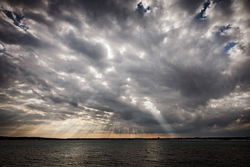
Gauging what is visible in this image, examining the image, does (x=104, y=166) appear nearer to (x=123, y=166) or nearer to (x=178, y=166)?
(x=123, y=166)

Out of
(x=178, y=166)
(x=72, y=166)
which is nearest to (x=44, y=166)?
(x=72, y=166)

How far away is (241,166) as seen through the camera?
40656 mm

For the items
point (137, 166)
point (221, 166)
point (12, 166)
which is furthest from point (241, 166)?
point (12, 166)

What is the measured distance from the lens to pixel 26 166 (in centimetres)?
4178

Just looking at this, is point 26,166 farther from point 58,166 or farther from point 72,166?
point 72,166

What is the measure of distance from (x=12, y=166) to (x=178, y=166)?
165ft

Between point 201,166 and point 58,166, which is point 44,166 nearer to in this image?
point 58,166

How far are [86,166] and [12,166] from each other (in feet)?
74.1

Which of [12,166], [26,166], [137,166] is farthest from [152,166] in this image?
[12,166]

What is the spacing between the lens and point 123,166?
134ft

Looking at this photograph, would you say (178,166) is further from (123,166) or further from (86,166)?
(86,166)

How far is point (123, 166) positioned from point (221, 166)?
2965cm

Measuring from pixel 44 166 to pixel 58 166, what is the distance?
4.29m

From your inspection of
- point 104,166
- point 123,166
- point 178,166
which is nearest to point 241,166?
point 178,166
